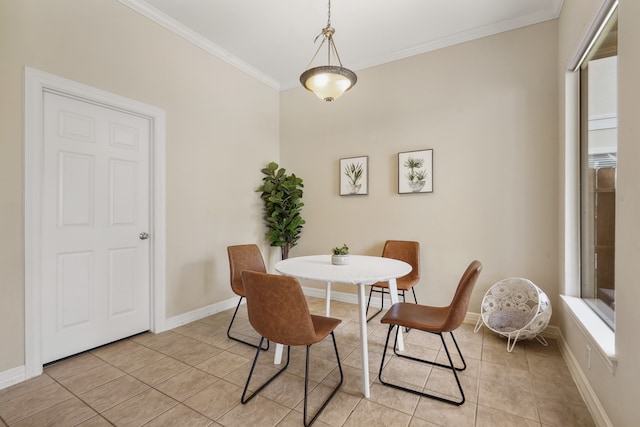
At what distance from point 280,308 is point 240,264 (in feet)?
4.72

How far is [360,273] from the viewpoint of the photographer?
198cm

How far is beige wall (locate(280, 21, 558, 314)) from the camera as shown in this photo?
281 centimetres

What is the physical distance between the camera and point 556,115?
8.95 feet

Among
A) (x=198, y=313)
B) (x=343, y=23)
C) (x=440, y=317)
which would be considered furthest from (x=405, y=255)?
(x=343, y=23)

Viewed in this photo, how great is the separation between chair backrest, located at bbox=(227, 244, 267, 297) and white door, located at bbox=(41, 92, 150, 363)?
2.79 feet

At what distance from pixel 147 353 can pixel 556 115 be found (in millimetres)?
4225

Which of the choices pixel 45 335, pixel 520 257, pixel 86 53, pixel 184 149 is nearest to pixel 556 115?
pixel 520 257

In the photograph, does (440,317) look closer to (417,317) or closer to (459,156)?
(417,317)

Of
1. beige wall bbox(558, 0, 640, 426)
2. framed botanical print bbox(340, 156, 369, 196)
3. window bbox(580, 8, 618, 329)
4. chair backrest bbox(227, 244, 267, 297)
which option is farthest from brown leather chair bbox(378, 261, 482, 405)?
framed botanical print bbox(340, 156, 369, 196)

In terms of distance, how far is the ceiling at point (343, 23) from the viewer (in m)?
2.71

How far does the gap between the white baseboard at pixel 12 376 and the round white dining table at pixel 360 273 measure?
5.78ft

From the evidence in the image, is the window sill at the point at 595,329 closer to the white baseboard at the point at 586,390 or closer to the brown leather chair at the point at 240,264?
the white baseboard at the point at 586,390

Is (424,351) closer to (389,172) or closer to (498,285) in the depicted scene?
(498,285)

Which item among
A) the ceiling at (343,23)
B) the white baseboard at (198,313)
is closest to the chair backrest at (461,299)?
the ceiling at (343,23)
